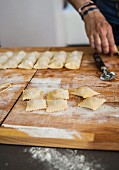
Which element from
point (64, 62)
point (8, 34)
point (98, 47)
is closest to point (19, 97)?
point (64, 62)

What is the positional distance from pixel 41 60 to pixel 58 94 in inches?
15.3

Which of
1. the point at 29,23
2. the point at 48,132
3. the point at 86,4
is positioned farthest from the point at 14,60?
the point at 29,23

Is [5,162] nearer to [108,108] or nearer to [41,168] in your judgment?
[41,168]

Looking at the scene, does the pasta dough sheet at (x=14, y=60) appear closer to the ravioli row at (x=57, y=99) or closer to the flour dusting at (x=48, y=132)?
the ravioli row at (x=57, y=99)

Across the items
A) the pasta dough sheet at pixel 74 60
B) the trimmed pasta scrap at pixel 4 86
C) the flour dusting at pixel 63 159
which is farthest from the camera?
the pasta dough sheet at pixel 74 60

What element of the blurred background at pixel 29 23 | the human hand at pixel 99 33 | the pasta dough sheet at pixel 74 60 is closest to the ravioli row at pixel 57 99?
the pasta dough sheet at pixel 74 60

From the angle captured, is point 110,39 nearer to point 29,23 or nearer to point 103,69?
point 103,69

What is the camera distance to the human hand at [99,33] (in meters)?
1.26

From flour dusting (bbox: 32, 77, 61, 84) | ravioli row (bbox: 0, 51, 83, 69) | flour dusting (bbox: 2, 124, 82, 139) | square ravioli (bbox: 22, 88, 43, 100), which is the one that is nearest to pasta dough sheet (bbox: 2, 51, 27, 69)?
ravioli row (bbox: 0, 51, 83, 69)

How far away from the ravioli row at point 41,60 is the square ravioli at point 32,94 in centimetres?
26

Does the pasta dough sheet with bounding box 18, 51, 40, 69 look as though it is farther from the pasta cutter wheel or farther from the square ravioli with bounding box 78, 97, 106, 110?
the square ravioli with bounding box 78, 97, 106, 110

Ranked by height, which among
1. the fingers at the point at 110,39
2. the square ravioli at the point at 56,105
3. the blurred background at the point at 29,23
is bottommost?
the blurred background at the point at 29,23

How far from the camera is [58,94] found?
3.20ft

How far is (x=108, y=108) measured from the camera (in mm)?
893
